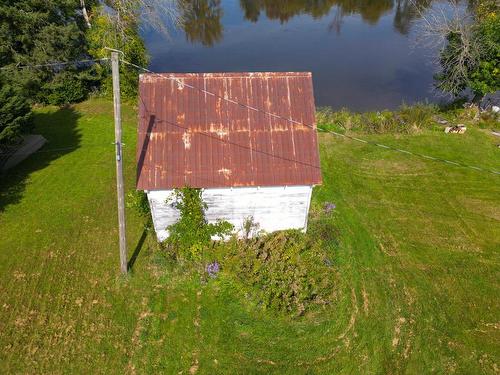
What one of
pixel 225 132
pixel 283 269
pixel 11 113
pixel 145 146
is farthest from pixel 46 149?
pixel 283 269

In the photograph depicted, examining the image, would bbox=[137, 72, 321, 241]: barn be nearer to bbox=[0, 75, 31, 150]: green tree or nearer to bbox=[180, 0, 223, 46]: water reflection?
bbox=[0, 75, 31, 150]: green tree

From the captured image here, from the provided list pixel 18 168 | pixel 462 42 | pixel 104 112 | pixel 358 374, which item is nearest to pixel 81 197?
pixel 18 168

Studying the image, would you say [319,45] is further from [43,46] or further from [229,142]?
[229,142]

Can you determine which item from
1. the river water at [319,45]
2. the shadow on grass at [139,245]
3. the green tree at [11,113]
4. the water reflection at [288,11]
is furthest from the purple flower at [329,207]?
the water reflection at [288,11]

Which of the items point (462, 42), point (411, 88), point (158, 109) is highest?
point (158, 109)

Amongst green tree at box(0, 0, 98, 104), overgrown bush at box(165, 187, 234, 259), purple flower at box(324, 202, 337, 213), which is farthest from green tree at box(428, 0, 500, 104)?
green tree at box(0, 0, 98, 104)

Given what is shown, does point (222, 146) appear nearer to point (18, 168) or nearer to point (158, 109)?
point (158, 109)
